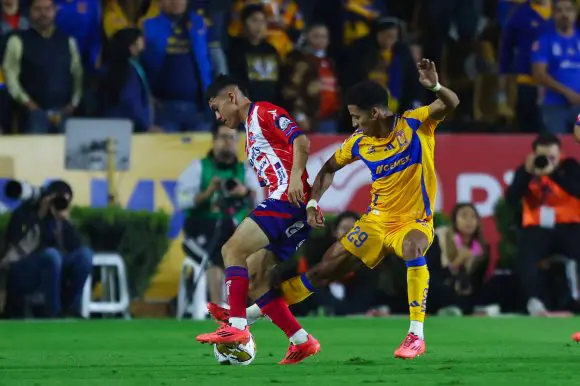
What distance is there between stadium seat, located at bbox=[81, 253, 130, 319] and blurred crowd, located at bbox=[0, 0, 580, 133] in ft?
5.33

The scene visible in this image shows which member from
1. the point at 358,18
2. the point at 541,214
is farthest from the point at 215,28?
the point at 541,214

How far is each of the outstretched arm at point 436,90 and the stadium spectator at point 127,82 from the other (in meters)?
7.00

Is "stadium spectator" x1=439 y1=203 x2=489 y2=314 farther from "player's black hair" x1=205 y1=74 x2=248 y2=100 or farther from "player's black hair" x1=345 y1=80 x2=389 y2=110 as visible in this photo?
"player's black hair" x1=205 y1=74 x2=248 y2=100

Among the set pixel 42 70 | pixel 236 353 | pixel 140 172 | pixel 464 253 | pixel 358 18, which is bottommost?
pixel 236 353

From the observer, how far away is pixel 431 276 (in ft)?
53.3

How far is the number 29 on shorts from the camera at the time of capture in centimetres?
1049

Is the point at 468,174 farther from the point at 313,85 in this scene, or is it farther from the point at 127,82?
the point at 127,82

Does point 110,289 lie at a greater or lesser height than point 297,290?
lesser

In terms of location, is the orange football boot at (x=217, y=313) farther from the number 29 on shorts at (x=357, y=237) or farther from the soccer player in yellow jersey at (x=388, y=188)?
the number 29 on shorts at (x=357, y=237)

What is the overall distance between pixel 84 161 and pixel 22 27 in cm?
228

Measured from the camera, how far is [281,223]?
9.91 meters

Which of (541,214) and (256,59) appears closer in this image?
(541,214)

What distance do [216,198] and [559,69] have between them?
16.5ft

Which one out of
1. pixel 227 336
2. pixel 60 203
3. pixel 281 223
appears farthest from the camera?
pixel 60 203
